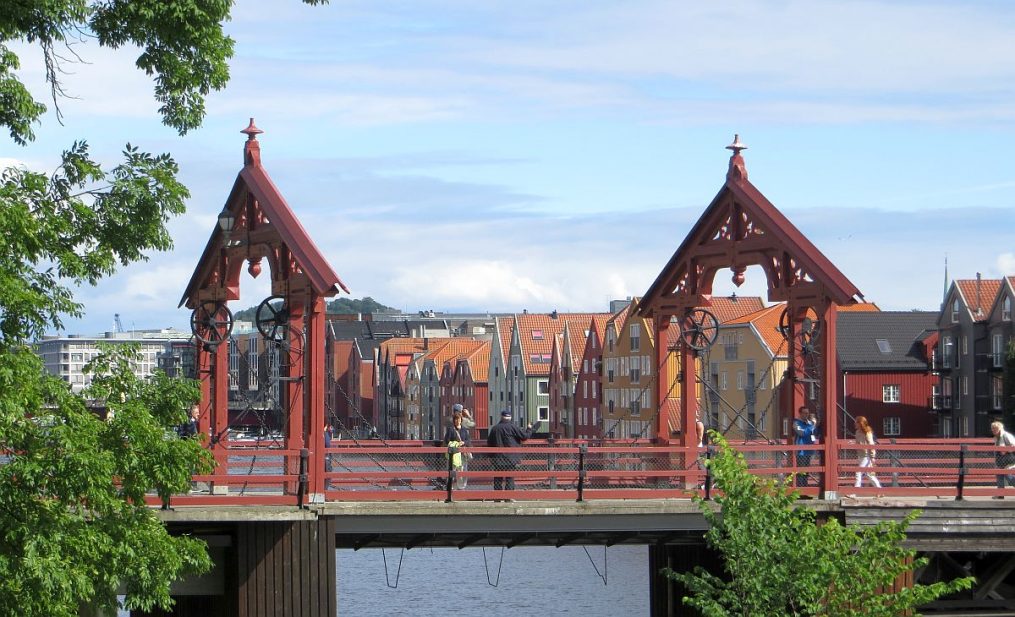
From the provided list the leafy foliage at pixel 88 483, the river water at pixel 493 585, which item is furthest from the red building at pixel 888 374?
the leafy foliage at pixel 88 483

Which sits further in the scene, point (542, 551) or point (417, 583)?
point (542, 551)

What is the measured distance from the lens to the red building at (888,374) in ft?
353

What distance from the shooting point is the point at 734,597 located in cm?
2206

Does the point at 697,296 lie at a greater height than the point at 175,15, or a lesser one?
lesser

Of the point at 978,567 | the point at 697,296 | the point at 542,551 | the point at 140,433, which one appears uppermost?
the point at 697,296

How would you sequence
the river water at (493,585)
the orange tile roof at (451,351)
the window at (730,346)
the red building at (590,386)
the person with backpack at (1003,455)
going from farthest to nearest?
the orange tile roof at (451,351) < the red building at (590,386) < the window at (730,346) < the river water at (493,585) < the person with backpack at (1003,455)

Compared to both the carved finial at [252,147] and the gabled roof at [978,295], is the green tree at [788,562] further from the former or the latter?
the gabled roof at [978,295]

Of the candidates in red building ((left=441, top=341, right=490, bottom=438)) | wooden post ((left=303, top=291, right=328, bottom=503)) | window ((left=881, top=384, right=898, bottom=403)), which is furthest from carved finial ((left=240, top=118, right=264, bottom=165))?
red building ((left=441, top=341, right=490, bottom=438))

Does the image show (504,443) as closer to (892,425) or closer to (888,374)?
(888,374)

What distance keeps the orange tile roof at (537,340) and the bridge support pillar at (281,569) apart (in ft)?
355

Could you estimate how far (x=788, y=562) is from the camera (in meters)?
22.0

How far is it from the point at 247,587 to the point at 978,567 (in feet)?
42.6

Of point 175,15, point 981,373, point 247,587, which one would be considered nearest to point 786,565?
point 247,587

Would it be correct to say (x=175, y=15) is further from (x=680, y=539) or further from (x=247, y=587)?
(x=680, y=539)
